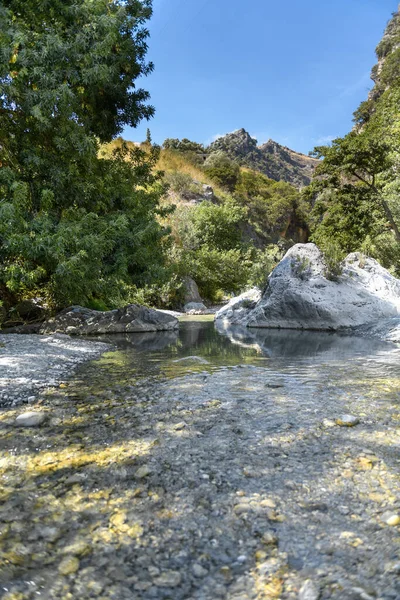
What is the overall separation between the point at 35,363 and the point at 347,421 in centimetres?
479

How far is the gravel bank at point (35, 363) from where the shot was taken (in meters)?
4.61

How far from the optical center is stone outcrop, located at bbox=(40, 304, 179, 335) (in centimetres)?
1234

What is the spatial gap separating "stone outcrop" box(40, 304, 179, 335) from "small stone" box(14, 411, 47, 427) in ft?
27.7

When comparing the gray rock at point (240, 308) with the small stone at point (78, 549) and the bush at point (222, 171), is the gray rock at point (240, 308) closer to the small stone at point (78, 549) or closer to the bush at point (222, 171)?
the small stone at point (78, 549)

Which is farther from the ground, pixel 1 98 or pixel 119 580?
pixel 1 98

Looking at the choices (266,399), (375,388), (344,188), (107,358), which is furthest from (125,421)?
(344,188)

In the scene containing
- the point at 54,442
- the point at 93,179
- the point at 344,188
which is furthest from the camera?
the point at 344,188

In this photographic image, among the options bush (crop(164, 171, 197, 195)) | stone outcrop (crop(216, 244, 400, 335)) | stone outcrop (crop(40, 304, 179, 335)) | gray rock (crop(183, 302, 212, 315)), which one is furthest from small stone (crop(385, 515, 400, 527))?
bush (crop(164, 171, 197, 195))

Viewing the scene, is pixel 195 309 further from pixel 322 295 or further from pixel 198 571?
pixel 198 571

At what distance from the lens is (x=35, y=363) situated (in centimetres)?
602

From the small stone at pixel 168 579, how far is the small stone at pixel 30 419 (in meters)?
2.34

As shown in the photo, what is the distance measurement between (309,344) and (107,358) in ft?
18.4

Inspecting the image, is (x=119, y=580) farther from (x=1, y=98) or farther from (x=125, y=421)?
(x=1, y=98)

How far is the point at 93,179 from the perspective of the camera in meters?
11.2
